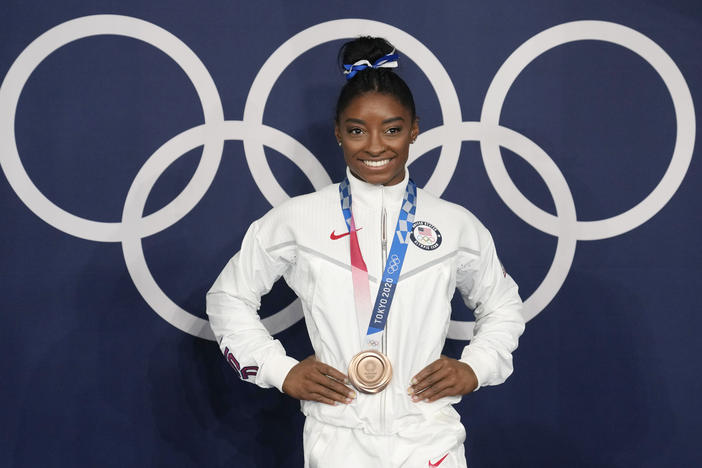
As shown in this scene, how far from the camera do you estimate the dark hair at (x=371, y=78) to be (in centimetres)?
226

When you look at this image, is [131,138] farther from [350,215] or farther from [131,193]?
[350,215]

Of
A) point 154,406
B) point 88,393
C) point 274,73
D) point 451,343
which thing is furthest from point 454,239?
point 88,393

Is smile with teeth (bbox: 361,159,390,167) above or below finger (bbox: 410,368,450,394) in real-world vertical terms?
above

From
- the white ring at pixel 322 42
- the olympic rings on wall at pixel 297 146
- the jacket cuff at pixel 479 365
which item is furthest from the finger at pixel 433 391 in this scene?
the white ring at pixel 322 42

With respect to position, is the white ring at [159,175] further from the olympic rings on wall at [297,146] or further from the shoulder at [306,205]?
the shoulder at [306,205]

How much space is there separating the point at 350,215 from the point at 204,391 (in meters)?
1.19

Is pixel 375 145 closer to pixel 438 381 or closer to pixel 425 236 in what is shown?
pixel 425 236

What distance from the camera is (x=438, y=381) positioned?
2.12 metres

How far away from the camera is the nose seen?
7.27 ft

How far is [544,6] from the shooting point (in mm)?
2973

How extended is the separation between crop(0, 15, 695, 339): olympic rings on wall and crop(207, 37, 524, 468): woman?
64cm

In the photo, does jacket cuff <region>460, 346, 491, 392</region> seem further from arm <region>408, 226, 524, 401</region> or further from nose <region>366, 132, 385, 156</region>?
nose <region>366, 132, 385, 156</region>

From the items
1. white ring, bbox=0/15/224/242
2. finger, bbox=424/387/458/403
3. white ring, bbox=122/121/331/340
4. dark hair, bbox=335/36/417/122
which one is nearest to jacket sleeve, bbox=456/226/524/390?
finger, bbox=424/387/458/403

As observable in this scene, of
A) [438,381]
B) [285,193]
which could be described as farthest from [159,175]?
[438,381]
